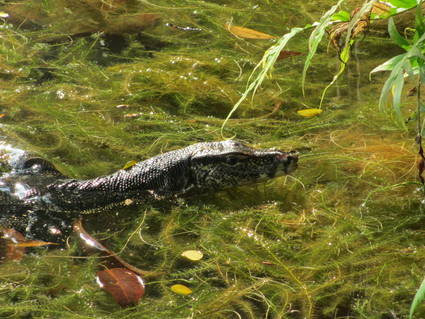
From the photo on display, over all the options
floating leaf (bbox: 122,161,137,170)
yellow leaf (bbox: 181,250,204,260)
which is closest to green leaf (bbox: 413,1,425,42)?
yellow leaf (bbox: 181,250,204,260)

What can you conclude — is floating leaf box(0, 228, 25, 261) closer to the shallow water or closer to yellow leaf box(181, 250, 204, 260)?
the shallow water

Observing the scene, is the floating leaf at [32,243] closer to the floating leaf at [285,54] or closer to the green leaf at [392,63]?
the green leaf at [392,63]

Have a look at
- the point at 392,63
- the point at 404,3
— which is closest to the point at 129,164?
the point at 392,63

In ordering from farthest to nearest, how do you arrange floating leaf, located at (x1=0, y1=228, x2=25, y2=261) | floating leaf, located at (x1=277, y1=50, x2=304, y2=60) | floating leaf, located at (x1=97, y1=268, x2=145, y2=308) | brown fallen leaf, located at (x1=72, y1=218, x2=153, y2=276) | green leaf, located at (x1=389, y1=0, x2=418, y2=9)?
floating leaf, located at (x1=277, y1=50, x2=304, y2=60) → floating leaf, located at (x1=0, y1=228, x2=25, y2=261) → brown fallen leaf, located at (x1=72, y1=218, x2=153, y2=276) → floating leaf, located at (x1=97, y1=268, x2=145, y2=308) → green leaf, located at (x1=389, y1=0, x2=418, y2=9)

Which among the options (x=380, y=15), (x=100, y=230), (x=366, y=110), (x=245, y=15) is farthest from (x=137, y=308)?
(x=245, y=15)

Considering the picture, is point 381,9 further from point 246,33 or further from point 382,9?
point 246,33
